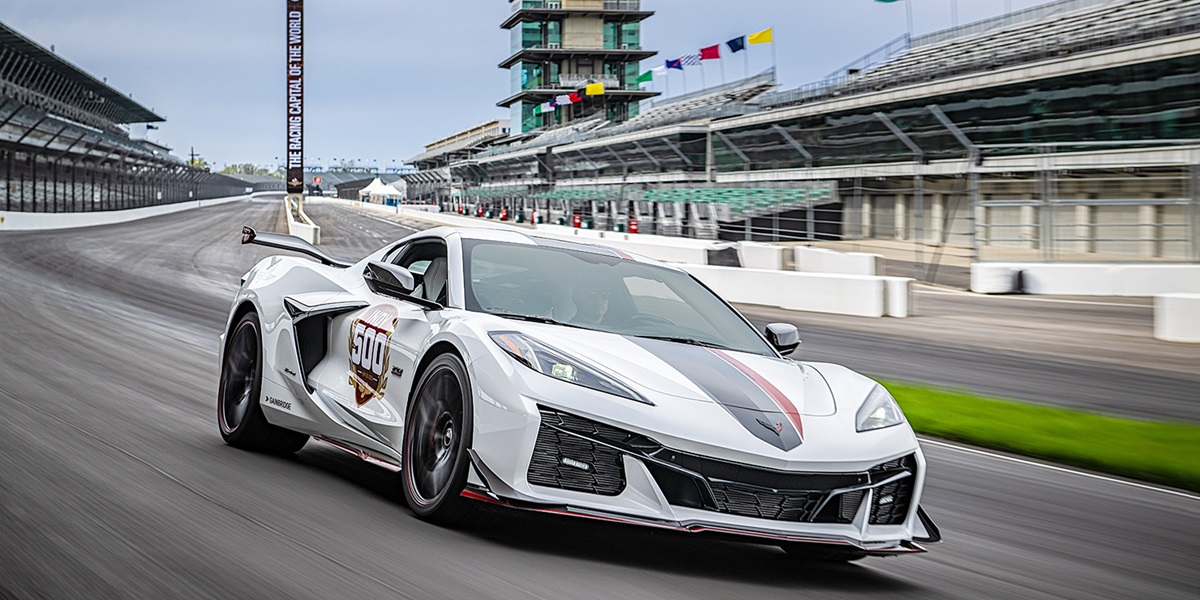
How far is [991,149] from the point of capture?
89.2 feet

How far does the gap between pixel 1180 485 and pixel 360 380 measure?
4990 mm

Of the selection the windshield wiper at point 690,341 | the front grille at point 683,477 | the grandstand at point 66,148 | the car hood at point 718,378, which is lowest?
the front grille at point 683,477

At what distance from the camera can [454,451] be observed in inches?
187

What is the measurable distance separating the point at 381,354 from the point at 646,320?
1253 millimetres

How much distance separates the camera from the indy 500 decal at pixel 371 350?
5.61m

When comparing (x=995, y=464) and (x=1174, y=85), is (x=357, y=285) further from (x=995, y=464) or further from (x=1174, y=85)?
(x=1174, y=85)

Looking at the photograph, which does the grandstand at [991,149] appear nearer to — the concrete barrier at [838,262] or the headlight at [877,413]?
the concrete barrier at [838,262]

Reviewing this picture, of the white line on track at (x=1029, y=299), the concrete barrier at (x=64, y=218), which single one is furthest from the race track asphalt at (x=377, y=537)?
the concrete barrier at (x=64, y=218)

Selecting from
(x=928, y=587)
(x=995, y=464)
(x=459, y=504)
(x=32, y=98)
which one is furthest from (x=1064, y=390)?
(x=32, y=98)

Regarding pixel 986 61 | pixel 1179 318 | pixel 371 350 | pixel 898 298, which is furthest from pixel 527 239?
pixel 986 61

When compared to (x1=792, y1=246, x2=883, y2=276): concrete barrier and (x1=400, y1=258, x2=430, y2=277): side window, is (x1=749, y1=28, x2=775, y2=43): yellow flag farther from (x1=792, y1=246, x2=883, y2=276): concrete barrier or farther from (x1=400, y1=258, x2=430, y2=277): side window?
(x1=400, y1=258, x2=430, y2=277): side window

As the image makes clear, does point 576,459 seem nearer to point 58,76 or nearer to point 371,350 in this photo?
point 371,350

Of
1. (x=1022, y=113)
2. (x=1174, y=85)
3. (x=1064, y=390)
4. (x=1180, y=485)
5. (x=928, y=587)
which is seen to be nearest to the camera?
(x=928, y=587)

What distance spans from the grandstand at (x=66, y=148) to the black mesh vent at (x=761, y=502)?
36.7 metres
